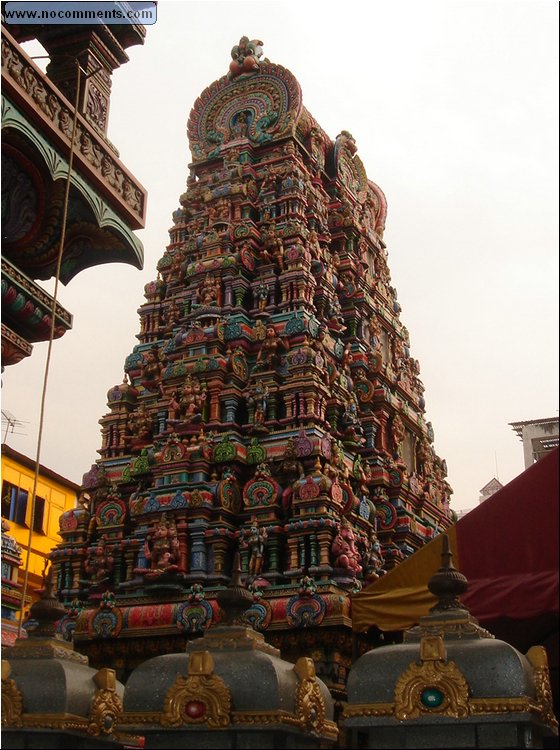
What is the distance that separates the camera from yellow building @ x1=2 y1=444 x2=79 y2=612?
31.7 meters

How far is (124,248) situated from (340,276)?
481 inches

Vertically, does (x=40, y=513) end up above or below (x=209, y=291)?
below

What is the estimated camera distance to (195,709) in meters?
8.64

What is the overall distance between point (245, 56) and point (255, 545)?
14.9 metres

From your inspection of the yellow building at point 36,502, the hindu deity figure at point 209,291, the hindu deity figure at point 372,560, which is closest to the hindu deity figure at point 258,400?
the hindu deity figure at point 209,291

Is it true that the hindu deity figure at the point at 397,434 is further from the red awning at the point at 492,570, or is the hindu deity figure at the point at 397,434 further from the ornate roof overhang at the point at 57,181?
the ornate roof overhang at the point at 57,181

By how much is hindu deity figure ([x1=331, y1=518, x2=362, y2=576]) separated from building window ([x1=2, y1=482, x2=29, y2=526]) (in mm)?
17683

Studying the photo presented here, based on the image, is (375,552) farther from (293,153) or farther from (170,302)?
(293,153)

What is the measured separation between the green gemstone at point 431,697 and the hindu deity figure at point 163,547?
9.36 meters

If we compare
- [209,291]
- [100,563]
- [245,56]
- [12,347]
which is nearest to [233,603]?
[12,347]

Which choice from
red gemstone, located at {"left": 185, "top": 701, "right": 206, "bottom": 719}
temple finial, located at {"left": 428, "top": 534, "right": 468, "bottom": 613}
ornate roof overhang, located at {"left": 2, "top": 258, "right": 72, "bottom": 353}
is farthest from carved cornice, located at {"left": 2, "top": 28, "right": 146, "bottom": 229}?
red gemstone, located at {"left": 185, "top": 701, "right": 206, "bottom": 719}

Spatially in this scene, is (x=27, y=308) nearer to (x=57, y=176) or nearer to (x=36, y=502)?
(x=57, y=176)

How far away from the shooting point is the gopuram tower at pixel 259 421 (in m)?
17.2

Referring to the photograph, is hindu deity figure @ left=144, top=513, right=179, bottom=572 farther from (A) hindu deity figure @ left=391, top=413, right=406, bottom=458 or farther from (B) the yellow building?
(B) the yellow building
